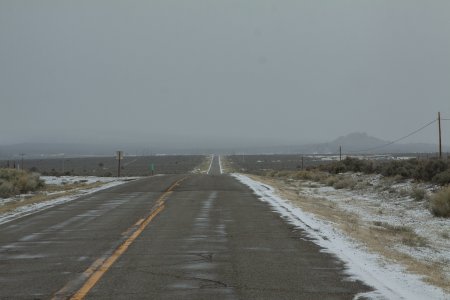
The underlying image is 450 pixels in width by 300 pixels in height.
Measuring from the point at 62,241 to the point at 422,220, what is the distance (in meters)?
12.5

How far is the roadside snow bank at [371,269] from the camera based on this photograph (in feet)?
22.8

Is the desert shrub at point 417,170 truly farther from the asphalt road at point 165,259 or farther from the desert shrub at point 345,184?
the asphalt road at point 165,259

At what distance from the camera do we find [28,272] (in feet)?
27.8

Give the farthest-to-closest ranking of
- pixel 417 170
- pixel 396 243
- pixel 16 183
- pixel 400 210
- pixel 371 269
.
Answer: pixel 16 183 → pixel 417 170 → pixel 400 210 → pixel 396 243 → pixel 371 269

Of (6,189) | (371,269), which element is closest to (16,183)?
(6,189)

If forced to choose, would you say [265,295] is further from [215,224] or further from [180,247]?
[215,224]

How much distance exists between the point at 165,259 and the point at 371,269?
3.45m

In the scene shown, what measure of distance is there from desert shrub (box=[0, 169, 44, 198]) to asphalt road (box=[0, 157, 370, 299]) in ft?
48.0

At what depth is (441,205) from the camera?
61.8 feet

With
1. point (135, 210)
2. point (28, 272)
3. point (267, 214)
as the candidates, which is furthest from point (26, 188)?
point (28, 272)

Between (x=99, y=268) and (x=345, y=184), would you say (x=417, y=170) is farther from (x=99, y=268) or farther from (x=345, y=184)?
(x=99, y=268)

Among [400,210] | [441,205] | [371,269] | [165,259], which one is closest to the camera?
[371,269]

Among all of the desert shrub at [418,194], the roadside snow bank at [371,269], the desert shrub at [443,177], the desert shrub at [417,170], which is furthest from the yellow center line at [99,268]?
the desert shrub at [417,170]

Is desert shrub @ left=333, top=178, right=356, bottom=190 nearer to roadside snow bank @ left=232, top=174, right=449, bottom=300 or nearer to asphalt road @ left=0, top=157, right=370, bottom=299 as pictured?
asphalt road @ left=0, top=157, right=370, bottom=299
